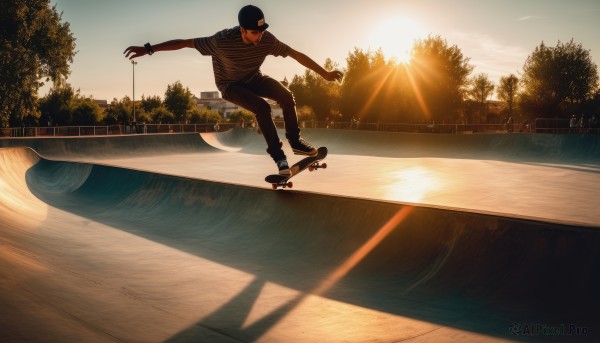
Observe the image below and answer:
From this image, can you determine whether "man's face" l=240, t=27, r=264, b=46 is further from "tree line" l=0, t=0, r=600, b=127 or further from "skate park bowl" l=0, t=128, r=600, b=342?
"tree line" l=0, t=0, r=600, b=127

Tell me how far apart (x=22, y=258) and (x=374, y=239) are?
12.4 feet

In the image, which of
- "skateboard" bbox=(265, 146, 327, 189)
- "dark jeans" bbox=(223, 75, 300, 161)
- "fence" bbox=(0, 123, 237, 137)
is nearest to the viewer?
"dark jeans" bbox=(223, 75, 300, 161)

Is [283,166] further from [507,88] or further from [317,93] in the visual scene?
[507,88]

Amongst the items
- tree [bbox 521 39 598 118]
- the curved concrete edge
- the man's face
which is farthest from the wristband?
tree [bbox 521 39 598 118]

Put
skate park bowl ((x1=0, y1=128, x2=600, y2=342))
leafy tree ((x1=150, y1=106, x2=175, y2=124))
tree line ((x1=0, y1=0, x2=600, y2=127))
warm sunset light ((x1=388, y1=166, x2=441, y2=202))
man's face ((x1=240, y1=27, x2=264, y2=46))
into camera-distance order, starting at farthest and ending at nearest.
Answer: leafy tree ((x1=150, y1=106, x2=175, y2=124))
tree line ((x1=0, y1=0, x2=600, y2=127))
warm sunset light ((x1=388, y1=166, x2=441, y2=202))
man's face ((x1=240, y1=27, x2=264, y2=46))
skate park bowl ((x1=0, y1=128, x2=600, y2=342))

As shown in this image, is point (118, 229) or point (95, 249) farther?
point (118, 229)

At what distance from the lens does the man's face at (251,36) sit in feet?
17.4

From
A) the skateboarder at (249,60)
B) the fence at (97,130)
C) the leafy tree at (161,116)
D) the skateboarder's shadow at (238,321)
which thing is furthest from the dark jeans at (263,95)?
the leafy tree at (161,116)

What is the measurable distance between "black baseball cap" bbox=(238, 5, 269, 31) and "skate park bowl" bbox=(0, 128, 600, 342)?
101 inches

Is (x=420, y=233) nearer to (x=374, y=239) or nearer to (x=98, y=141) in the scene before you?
(x=374, y=239)

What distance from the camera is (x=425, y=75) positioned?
49844 millimetres

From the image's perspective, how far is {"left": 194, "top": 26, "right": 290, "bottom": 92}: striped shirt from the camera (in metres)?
5.46

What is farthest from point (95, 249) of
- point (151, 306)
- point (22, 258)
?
point (151, 306)

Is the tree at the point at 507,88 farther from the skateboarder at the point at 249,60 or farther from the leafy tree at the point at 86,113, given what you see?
the skateboarder at the point at 249,60
